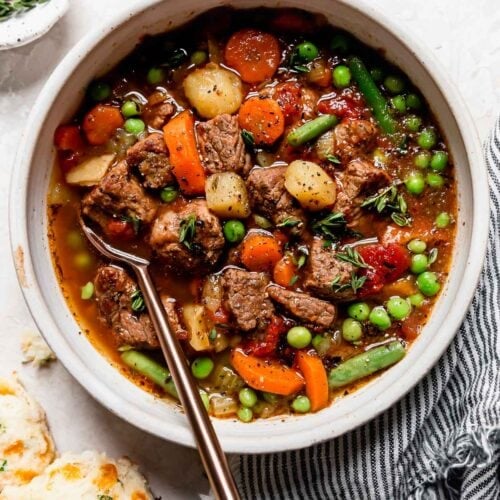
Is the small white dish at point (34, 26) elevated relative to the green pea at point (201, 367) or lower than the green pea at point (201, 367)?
elevated

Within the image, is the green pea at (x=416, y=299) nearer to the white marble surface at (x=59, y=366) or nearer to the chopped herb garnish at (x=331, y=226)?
the chopped herb garnish at (x=331, y=226)

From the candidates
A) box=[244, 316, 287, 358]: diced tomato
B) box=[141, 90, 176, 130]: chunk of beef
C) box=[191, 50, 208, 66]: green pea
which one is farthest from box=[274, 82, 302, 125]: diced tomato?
box=[244, 316, 287, 358]: diced tomato

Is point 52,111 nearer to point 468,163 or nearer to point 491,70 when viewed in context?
point 468,163

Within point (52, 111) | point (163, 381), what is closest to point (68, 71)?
point (52, 111)

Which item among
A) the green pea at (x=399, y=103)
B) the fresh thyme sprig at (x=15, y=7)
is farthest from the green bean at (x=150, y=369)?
the fresh thyme sprig at (x=15, y=7)

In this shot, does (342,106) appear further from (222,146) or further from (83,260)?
(83,260)

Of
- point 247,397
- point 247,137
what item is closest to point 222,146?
point 247,137
